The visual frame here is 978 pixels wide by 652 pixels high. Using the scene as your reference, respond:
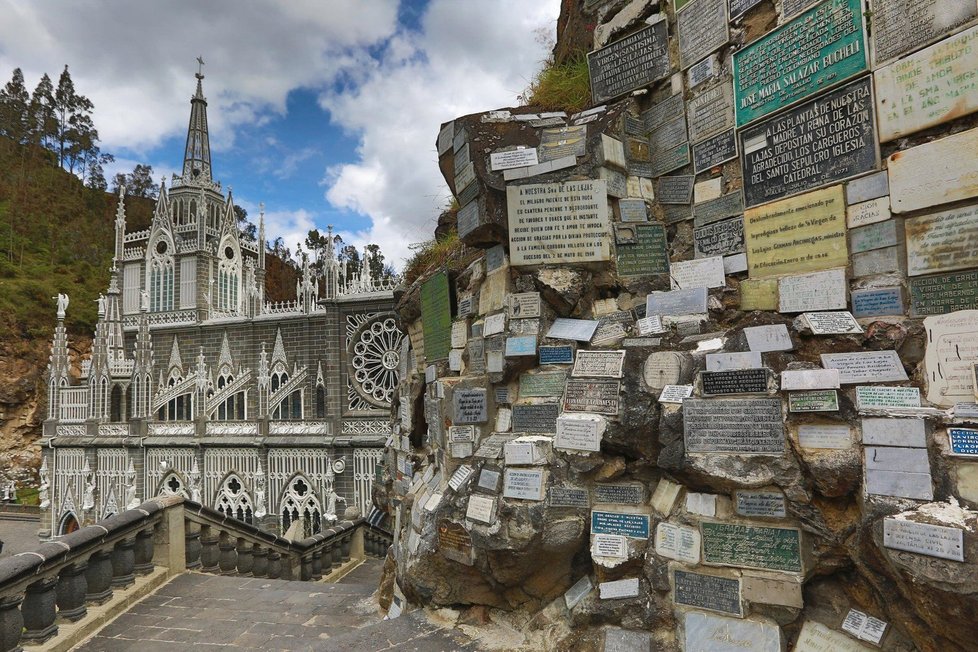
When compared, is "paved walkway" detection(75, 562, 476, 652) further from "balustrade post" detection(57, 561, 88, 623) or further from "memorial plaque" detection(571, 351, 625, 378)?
"memorial plaque" detection(571, 351, 625, 378)

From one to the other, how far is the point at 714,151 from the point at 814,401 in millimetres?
2223

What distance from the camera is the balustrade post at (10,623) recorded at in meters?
4.24

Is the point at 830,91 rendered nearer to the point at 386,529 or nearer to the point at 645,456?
the point at 645,456

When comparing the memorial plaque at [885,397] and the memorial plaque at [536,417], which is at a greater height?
the memorial plaque at [885,397]

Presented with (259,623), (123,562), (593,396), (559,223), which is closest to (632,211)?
(559,223)

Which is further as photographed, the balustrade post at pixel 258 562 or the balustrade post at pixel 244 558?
the balustrade post at pixel 258 562

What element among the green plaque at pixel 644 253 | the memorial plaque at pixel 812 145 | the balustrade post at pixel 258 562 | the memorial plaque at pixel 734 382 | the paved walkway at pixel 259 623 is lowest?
the balustrade post at pixel 258 562

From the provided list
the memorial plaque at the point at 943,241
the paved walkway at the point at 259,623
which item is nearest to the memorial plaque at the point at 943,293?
the memorial plaque at the point at 943,241

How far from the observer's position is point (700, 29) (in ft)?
15.8

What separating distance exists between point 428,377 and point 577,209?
109 inches

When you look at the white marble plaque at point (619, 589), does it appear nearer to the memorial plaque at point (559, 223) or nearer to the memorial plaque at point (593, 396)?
the memorial plaque at point (593, 396)

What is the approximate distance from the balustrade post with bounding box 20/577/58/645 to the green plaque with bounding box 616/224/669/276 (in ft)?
17.3

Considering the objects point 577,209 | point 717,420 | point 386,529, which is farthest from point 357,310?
point 717,420

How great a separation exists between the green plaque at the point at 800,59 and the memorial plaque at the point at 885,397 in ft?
6.78
